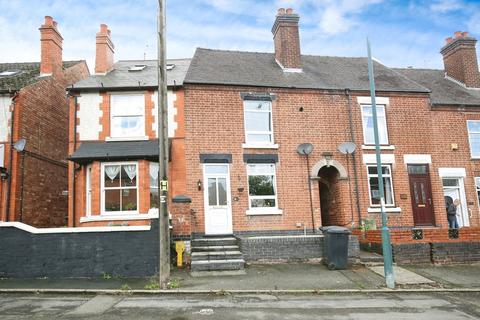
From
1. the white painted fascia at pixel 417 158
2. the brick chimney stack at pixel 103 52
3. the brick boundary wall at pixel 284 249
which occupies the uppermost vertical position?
the brick chimney stack at pixel 103 52

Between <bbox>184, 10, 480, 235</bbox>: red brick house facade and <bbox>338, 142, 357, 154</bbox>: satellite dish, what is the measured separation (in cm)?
22

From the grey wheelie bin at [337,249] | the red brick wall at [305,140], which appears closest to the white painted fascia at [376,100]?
the red brick wall at [305,140]

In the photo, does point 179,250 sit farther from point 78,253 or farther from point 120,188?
point 120,188

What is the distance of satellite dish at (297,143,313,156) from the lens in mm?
15117

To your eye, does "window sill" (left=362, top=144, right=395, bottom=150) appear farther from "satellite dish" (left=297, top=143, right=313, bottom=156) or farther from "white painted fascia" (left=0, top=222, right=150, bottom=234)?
"white painted fascia" (left=0, top=222, right=150, bottom=234)

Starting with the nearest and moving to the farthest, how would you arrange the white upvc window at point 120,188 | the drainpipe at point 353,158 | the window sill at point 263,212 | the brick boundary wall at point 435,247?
the brick boundary wall at point 435,247
the white upvc window at point 120,188
the window sill at point 263,212
the drainpipe at point 353,158

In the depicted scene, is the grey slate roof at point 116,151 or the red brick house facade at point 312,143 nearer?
the grey slate roof at point 116,151

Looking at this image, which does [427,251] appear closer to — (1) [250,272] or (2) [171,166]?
(1) [250,272]

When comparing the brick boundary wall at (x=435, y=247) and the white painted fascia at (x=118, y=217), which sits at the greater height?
the white painted fascia at (x=118, y=217)

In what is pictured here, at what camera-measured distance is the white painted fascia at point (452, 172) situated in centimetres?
1665

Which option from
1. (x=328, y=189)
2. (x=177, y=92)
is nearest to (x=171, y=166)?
(x=177, y=92)

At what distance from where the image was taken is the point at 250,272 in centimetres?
1098

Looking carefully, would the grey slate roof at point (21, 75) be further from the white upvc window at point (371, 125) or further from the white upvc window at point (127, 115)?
the white upvc window at point (371, 125)

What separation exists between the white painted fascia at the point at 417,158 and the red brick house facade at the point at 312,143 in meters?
0.04
